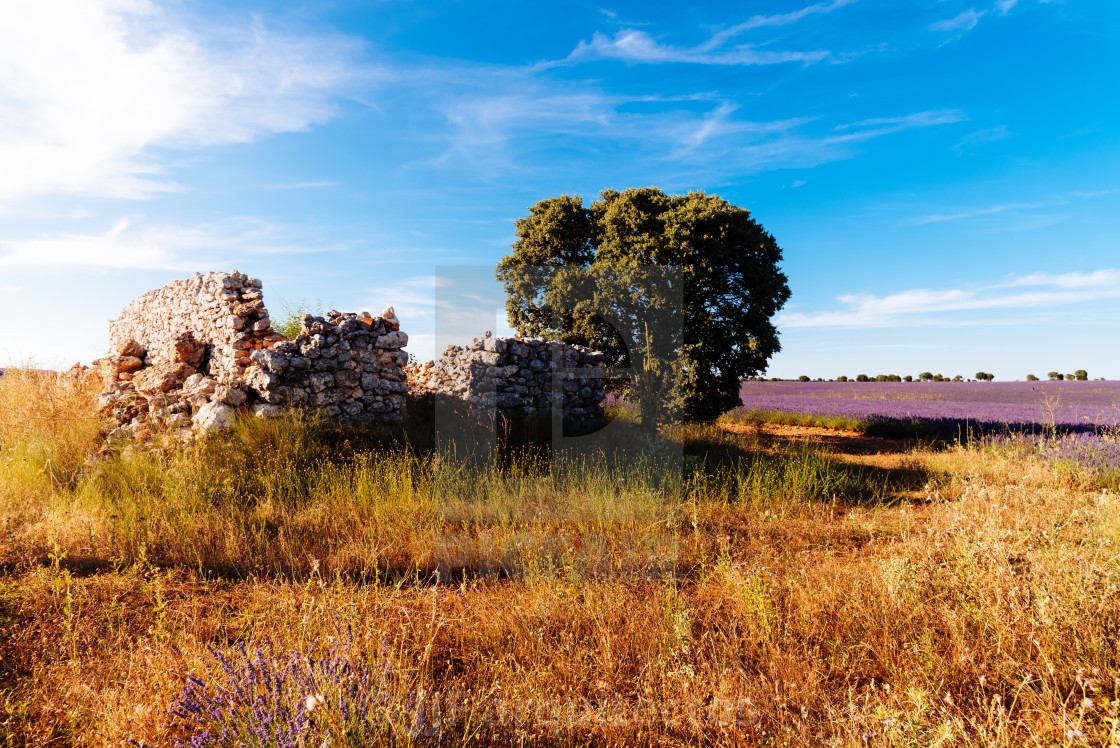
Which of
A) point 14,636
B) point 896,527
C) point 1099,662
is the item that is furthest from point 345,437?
point 1099,662

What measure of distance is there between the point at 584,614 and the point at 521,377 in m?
7.50

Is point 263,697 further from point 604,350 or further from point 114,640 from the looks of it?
point 604,350

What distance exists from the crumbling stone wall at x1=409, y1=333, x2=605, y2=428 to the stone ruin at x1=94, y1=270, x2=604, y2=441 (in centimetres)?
2

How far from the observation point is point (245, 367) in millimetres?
8883

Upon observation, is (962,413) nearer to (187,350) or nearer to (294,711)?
(294,711)

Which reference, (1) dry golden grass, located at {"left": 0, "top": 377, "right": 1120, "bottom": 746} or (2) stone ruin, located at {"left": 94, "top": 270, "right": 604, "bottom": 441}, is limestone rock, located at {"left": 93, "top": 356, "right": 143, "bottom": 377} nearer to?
(2) stone ruin, located at {"left": 94, "top": 270, "right": 604, "bottom": 441}

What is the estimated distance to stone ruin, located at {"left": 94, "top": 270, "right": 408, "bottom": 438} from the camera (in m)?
8.34

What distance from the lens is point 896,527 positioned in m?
5.95

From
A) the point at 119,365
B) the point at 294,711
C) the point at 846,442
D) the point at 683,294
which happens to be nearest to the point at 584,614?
the point at 294,711

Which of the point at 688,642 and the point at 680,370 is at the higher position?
the point at 680,370

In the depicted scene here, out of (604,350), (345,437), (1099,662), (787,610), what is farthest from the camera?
(604,350)

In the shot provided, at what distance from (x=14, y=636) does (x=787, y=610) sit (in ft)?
18.3

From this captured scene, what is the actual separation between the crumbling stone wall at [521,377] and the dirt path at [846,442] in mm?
4456

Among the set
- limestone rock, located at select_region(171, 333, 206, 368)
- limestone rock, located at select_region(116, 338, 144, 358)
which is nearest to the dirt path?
limestone rock, located at select_region(171, 333, 206, 368)
